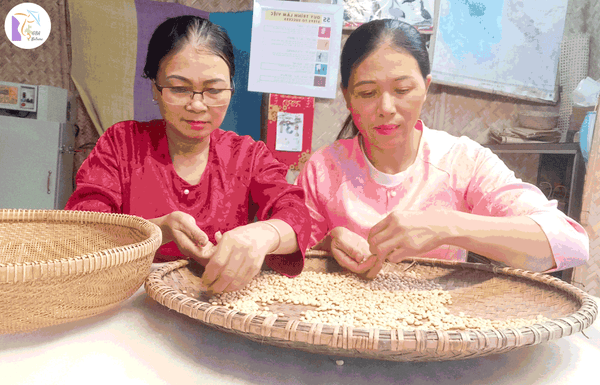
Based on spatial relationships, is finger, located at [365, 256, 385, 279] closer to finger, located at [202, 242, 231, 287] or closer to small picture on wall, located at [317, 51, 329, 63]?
finger, located at [202, 242, 231, 287]

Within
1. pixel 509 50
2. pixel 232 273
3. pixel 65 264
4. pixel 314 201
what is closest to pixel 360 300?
pixel 232 273

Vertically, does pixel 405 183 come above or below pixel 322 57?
below

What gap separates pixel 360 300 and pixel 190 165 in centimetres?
72

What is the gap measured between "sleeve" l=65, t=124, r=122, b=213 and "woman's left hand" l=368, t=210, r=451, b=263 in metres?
0.68

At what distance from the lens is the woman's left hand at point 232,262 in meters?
0.66

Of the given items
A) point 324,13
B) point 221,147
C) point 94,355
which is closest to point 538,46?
point 324,13

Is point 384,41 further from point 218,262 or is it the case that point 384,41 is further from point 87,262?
point 87,262

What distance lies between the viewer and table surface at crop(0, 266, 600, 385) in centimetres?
47

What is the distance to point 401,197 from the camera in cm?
121

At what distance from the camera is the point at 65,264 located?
1.55 ft

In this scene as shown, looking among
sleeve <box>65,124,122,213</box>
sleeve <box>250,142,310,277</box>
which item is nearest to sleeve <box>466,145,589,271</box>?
sleeve <box>250,142,310,277</box>

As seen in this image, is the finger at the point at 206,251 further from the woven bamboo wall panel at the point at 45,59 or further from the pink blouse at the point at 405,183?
the woven bamboo wall panel at the point at 45,59

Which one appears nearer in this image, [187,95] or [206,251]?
[206,251]

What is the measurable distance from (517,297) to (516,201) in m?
0.30
